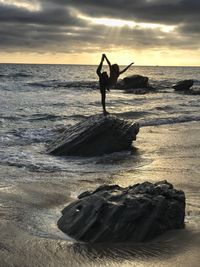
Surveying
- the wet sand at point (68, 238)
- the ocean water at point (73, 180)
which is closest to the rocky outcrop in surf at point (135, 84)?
the ocean water at point (73, 180)

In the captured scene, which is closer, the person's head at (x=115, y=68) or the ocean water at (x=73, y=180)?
the ocean water at (x=73, y=180)

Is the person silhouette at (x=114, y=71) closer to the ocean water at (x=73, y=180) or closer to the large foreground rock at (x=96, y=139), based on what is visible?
the large foreground rock at (x=96, y=139)

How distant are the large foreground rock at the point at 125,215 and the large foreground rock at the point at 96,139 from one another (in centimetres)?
586

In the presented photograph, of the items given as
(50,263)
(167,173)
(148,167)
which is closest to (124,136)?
(148,167)

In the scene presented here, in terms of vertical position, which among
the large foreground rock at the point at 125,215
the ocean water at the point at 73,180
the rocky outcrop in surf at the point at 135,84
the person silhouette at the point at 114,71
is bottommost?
the rocky outcrop in surf at the point at 135,84

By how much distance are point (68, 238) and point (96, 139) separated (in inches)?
263

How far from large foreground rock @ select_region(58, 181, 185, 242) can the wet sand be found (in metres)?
0.14

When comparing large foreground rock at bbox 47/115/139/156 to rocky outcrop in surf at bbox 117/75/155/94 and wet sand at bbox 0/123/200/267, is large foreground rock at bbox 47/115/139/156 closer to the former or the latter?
wet sand at bbox 0/123/200/267

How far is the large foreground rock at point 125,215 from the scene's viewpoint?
5.72 meters

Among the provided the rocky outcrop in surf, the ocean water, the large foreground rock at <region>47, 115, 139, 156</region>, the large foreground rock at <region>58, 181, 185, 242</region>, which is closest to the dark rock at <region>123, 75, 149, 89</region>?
the rocky outcrop in surf

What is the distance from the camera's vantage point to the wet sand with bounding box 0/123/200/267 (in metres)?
5.12

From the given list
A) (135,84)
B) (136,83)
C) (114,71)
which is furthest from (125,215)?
(136,83)

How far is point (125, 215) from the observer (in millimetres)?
5797

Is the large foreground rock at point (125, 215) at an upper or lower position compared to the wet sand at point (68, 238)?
upper
